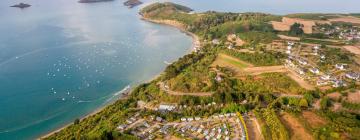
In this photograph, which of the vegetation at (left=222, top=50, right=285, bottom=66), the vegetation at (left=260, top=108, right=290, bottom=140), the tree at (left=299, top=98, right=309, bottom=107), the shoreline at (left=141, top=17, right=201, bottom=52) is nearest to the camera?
the vegetation at (left=260, top=108, right=290, bottom=140)

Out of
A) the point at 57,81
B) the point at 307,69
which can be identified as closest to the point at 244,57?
the point at 307,69

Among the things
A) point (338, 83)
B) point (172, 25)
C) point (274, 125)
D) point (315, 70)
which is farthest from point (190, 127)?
point (172, 25)

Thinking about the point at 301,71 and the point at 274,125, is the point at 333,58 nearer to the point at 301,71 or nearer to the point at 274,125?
the point at 301,71

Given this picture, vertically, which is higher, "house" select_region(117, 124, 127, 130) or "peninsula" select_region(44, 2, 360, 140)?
"peninsula" select_region(44, 2, 360, 140)

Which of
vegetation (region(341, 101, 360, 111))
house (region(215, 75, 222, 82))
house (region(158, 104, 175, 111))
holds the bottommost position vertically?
house (region(158, 104, 175, 111))

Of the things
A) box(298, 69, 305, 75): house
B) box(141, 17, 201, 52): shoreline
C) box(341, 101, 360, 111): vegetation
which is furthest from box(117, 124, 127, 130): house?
box(141, 17, 201, 52): shoreline

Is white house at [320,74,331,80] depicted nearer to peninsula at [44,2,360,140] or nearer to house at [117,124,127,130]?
peninsula at [44,2,360,140]

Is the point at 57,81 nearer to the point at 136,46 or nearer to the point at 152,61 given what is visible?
the point at 152,61

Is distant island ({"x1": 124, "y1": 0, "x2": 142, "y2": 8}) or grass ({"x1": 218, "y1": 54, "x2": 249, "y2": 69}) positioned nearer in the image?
grass ({"x1": 218, "y1": 54, "x2": 249, "y2": 69})
